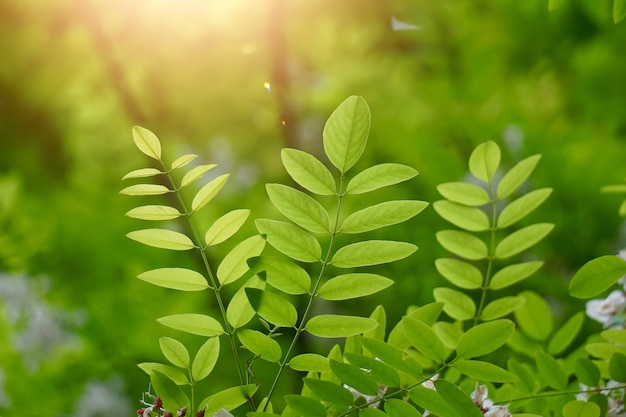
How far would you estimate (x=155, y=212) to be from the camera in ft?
1.93

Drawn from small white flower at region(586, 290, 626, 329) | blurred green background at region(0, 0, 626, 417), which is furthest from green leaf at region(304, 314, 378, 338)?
blurred green background at region(0, 0, 626, 417)

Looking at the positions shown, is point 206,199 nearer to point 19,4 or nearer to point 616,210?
point 616,210

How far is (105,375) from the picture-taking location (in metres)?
1.61

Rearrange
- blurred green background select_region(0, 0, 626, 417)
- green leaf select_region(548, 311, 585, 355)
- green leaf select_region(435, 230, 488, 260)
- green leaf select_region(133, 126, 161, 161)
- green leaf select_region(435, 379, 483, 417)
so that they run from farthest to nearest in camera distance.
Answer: blurred green background select_region(0, 0, 626, 417) → green leaf select_region(548, 311, 585, 355) → green leaf select_region(435, 230, 488, 260) → green leaf select_region(133, 126, 161, 161) → green leaf select_region(435, 379, 483, 417)

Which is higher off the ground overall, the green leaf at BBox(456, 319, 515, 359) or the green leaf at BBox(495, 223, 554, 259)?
the green leaf at BBox(495, 223, 554, 259)

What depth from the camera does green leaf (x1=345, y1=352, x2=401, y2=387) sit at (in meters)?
0.52

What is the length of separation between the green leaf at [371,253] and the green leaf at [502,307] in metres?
0.16

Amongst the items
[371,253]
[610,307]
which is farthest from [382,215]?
[610,307]

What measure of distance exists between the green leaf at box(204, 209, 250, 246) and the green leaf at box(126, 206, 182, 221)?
0.03 m

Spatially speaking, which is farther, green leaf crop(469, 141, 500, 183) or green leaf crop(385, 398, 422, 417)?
green leaf crop(469, 141, 500, 183)

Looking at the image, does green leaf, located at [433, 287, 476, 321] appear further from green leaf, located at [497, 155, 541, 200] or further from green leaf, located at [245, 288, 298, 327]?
green leaf, located at [245, 288, 298, 327]

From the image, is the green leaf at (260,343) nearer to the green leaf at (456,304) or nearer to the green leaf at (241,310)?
the green leaf at (241,310)

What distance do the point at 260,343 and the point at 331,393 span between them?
63 millimetres

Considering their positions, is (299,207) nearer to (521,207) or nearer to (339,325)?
(339,325)
